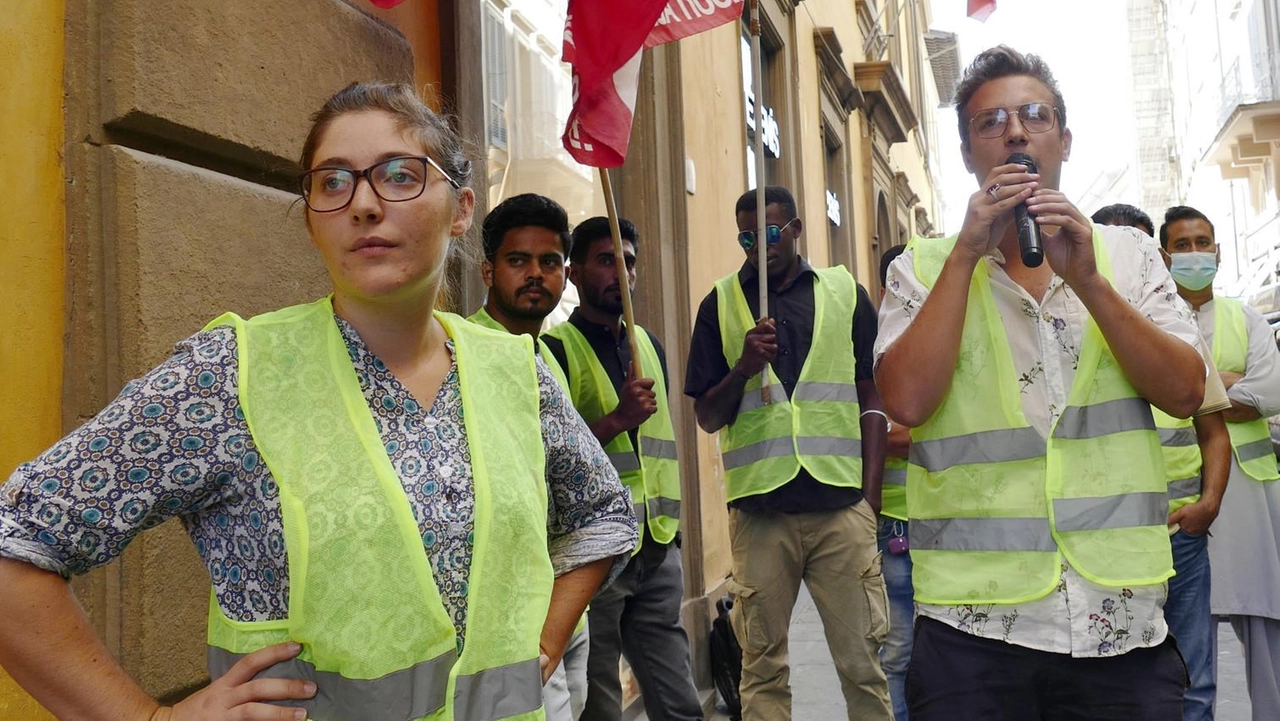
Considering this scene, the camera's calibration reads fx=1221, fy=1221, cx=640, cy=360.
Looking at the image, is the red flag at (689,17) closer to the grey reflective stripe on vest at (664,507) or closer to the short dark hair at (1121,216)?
the grey reflective stripe on vest at (664,507)

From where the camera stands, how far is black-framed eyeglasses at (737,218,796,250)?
16.1 feet

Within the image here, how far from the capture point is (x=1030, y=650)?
2.40 m

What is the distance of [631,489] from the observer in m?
4.30

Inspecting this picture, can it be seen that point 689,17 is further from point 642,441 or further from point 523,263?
point 642,441

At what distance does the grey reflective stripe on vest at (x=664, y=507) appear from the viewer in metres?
4.29

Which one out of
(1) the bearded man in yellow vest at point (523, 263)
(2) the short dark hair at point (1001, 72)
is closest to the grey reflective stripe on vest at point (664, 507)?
(1) the bearded man in yellow vest at point (523, 263)

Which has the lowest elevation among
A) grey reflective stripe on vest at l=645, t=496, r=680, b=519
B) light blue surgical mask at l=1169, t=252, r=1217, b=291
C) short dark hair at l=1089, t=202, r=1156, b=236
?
grey reflective stripe on vest at l=645, t=496, r=680, b=519

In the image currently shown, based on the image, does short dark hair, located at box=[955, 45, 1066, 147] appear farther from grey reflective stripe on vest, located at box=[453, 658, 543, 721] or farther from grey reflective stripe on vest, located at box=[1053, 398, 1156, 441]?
grey reflective stripe on vest, located at box=[453, 658, 543, 721]

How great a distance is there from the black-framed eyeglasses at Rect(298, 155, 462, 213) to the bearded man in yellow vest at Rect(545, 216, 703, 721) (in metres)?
2.07

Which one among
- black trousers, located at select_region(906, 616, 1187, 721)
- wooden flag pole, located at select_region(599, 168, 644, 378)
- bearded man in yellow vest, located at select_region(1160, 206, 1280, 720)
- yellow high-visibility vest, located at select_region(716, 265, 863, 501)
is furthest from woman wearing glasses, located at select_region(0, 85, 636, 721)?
bearded man in yellow vest, located at select_region(1160, 206, 1280, 720)

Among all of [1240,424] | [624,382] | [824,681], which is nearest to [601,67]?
[624,382]

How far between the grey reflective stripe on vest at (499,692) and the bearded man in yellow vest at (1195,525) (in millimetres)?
2580

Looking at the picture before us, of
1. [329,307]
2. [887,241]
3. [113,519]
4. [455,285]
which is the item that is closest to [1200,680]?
[455,285]

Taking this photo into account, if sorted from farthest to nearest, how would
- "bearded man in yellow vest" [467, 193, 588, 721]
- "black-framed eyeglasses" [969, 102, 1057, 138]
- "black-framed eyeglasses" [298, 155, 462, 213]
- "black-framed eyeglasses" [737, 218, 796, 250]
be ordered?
"black-framed eyeglasses" [737, 218, 796, 250], "bearded man in yellow vest" [467, 193, 588, 721], "black-framed eyeglasses" [969, 102, 1057, 138], "black-framed eyeglasses" [298, 155, 462, 213]
